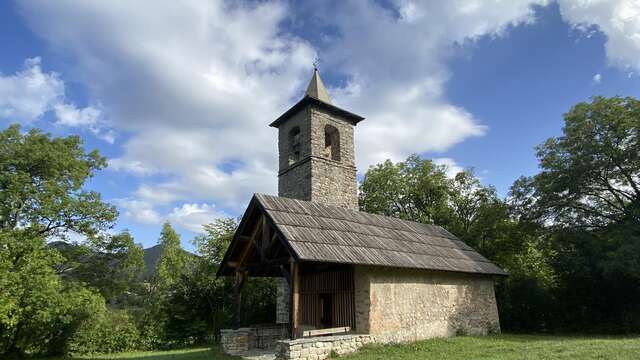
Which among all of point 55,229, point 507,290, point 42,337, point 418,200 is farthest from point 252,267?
point 418,200

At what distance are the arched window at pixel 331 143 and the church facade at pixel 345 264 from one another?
0.64 metres

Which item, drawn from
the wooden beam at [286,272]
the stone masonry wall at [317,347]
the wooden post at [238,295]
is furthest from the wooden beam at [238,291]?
the stone masonry wall at [317,347]

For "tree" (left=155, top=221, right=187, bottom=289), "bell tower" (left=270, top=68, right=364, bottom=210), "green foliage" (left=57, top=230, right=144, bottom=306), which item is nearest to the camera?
"green foliage" (left=57, top=230, right=144, bottom=306)

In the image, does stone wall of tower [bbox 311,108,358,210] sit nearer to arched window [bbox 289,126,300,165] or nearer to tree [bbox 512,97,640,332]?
arched window [bbox 289,126,300,165]

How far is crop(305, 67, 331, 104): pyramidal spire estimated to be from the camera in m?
17.6

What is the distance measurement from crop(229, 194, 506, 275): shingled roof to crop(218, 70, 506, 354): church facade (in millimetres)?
40

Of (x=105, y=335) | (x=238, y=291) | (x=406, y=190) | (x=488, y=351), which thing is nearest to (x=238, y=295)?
(x=238, y=291)

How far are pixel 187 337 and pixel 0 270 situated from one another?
8.62m

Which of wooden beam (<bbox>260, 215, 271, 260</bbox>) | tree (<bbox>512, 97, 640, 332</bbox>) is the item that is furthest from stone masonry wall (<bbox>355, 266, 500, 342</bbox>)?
tree (<bbox>512, 97, 640, 332</bbox>)

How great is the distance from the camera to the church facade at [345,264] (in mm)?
10773

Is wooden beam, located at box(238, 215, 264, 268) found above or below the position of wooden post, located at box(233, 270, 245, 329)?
above

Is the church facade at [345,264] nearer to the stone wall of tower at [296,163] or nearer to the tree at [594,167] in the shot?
the stone wall of tower at [296,163]

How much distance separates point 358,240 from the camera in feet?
39.1

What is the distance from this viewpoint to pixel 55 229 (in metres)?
14.6
